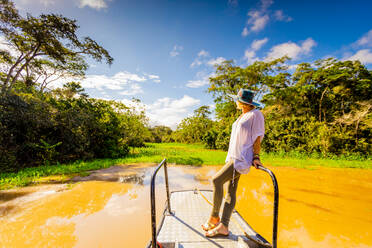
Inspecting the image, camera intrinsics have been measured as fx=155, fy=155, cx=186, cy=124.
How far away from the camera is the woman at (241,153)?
1.69m

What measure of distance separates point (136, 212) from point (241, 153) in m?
2.57

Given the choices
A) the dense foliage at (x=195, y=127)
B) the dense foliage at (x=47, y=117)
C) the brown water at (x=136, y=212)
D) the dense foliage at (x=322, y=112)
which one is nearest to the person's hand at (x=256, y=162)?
the brown water at (x=136, y=212)

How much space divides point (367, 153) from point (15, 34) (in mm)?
22105

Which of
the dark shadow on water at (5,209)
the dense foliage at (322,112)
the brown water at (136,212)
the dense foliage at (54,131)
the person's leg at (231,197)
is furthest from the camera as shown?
the dense foliage at (322,112)

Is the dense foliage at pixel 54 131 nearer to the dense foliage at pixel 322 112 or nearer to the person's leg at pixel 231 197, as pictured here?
the person's leg at pixel 231 197

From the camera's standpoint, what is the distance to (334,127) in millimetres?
10836

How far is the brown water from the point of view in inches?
91.0

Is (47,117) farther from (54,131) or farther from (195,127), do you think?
(195,127)

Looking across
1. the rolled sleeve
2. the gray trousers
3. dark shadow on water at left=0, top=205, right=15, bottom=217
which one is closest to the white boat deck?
the gray trousers

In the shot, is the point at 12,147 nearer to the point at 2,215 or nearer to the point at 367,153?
the point at 2,215

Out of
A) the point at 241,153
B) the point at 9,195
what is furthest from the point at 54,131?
the point at 241,153

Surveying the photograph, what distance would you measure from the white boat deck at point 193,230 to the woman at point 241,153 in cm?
12

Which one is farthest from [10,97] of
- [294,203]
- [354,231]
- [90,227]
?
[354,231]

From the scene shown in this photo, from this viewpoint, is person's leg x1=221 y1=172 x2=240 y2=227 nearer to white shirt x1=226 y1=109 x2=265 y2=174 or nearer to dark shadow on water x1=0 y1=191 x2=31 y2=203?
white shirt x1=226 y1=109 x2=265 y2=174
